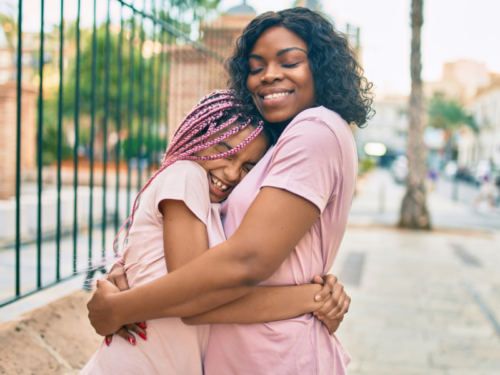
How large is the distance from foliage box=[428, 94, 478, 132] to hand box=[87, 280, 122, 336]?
163ft

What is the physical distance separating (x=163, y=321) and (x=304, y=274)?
0.47 meters

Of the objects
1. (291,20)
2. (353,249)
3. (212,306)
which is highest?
(291,20)

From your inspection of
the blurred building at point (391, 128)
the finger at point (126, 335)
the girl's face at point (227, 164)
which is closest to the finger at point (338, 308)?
the girl's face at point (227, 164)

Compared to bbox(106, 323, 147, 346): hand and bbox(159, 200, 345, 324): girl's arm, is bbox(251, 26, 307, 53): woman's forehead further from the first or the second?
bbox(106, 323, 147, 346): hand

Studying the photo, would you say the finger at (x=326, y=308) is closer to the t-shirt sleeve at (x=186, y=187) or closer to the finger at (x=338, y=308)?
the finger at (x=338, y=308)

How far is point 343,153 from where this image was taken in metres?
1.34

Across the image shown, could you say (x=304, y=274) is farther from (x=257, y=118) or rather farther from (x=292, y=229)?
(x=257, y=118)

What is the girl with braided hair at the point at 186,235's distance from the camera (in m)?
1.33

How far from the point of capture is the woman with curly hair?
126cm

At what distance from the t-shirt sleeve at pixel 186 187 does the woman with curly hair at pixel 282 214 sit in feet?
0.37

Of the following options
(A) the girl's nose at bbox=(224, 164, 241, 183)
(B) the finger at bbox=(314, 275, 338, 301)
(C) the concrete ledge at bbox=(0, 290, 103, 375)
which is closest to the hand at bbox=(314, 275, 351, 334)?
(B) the finger at bbox=(314, 275, 338, 301)

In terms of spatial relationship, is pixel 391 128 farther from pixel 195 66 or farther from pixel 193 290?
pixel 193 290

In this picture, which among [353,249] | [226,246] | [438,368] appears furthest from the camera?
[353,249]

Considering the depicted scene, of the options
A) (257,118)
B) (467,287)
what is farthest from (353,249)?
(257,118)
